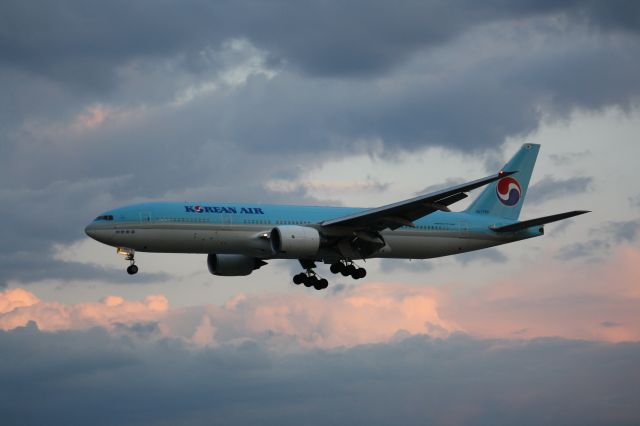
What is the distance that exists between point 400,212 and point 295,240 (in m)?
6.01

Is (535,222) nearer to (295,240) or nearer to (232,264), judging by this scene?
(295,240)

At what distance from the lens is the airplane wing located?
199ft

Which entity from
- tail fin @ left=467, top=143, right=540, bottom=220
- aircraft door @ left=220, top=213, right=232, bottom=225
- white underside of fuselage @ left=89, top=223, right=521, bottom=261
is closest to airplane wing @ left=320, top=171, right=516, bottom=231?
white underside of fuselage @ left=89, top=223, right=521, bottom=261

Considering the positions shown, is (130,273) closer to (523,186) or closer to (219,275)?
(219,275)

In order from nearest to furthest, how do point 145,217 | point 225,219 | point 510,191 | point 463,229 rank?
point 145,217
point 225,219
point 463,229
point 510,191

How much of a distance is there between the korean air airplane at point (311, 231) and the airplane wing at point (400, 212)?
56 millimetres

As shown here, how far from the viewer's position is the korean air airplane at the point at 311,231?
62.3 m

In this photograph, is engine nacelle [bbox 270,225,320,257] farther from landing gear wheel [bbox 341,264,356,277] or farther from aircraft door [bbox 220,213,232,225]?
landing gear wheel [bbox 341,264,356,277]

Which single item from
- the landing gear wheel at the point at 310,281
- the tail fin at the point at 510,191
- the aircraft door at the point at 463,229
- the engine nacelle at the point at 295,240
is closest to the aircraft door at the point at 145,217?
the engine nacelle at the point at 295,240

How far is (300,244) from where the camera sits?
63.0 m

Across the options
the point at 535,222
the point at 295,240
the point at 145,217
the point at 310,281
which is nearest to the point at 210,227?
the point at 145,217

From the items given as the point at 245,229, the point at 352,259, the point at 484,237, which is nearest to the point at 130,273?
the point at 245,229

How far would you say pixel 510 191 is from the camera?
74625mm

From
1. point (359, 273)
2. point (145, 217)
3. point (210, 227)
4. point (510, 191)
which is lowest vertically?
point (359, 273)
